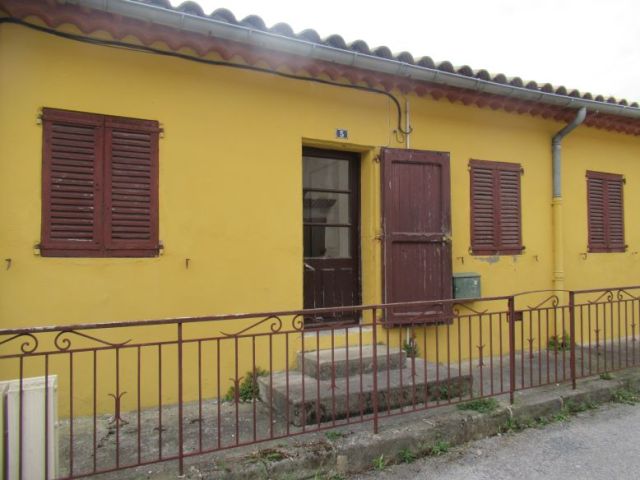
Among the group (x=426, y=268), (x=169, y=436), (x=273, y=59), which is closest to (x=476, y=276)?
(x=426, y=268)

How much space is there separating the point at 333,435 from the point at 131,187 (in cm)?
270

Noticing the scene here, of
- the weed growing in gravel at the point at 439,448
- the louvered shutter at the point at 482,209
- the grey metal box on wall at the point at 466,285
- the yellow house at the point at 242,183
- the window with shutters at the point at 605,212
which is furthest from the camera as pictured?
the window with shutters at the point at 605,212

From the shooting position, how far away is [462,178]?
563cm

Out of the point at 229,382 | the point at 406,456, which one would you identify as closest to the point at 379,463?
the point at 406,456

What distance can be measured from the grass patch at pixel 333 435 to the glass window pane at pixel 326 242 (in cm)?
210

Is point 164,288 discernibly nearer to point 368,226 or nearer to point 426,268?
point 368,226

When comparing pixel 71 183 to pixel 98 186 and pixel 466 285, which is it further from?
pixel 466 285

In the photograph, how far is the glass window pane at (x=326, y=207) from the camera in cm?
507

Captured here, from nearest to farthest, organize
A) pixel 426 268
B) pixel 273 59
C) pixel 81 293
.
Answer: pixel 81 293, pixel 273 59, pixel 426 268

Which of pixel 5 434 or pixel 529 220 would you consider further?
pixel 529 220

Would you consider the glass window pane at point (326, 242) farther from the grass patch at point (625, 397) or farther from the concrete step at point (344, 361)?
the grass patch at point (625, 397)

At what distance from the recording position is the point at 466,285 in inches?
213

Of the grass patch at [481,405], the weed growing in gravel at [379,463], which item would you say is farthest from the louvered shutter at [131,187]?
the grass patch at [481,405]

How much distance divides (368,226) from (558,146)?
10.3 feet
